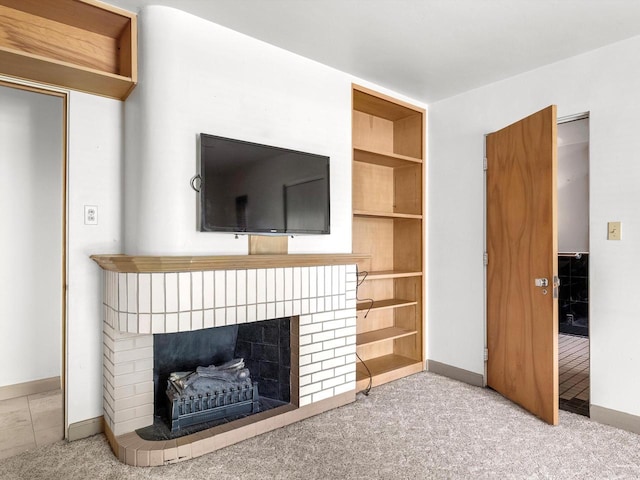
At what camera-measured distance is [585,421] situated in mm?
2486

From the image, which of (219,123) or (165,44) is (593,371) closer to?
(219,123)

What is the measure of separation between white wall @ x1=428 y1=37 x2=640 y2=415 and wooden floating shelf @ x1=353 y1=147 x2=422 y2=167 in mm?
268

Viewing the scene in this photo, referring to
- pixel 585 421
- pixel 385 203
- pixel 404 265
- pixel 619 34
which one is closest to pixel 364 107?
pixel 385 203

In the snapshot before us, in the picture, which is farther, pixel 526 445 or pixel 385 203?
pixel 385 203

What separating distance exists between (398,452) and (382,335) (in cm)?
127

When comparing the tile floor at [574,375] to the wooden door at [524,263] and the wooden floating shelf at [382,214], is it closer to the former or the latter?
the wooden door at [524,263]

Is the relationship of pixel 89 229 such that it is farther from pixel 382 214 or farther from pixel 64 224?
pixel 382 214

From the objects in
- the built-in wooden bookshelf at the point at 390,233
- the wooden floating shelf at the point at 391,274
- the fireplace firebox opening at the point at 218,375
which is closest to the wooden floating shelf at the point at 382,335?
the built-in wooden bookshelf at the point at 390,233

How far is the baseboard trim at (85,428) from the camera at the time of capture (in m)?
2.19

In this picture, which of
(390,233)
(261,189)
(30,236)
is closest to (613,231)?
(390,233)

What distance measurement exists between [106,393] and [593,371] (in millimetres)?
2896

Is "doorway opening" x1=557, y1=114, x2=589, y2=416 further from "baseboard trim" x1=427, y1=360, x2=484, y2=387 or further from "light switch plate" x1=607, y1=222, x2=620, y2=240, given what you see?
"light switch plate" x1=607, y1=222, x2=620, y2=240

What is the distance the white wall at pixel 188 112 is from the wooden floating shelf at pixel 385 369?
116cm

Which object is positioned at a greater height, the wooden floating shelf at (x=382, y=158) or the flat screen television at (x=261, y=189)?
the wooden floating shelf at (x=382, y=158)
